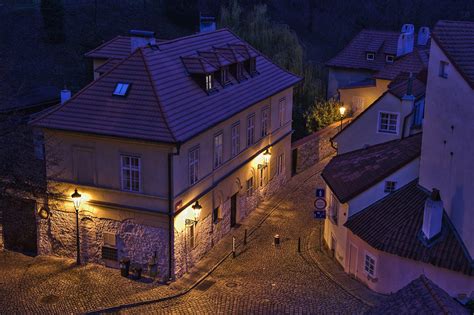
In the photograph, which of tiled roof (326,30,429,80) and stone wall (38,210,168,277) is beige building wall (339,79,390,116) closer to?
tiled roof (326,30,429,80)

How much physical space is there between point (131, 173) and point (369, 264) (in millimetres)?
9167

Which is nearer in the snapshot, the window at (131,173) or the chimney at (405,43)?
the window at (131,173)

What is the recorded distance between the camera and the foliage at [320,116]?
139ft

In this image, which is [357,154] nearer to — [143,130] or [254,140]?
[254,140]

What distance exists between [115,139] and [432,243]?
11531mm

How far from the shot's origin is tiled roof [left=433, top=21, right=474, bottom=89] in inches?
822

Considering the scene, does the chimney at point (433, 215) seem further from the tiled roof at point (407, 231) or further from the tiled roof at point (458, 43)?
the tiled roof at point (458, 43)

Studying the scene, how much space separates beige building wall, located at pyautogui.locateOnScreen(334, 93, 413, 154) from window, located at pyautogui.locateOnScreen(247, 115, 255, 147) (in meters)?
4.98

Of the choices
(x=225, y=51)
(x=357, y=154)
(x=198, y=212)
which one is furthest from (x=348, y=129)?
(x=198, y=212)

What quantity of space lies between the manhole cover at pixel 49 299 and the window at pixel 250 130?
11455mm

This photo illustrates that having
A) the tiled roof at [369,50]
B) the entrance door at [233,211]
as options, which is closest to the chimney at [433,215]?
the entrance door at [233,211]

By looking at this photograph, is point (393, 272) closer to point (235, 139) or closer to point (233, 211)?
point (233, 211)

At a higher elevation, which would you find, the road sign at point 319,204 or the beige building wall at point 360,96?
the road sign at point 319,204

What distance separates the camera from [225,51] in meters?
29.0
